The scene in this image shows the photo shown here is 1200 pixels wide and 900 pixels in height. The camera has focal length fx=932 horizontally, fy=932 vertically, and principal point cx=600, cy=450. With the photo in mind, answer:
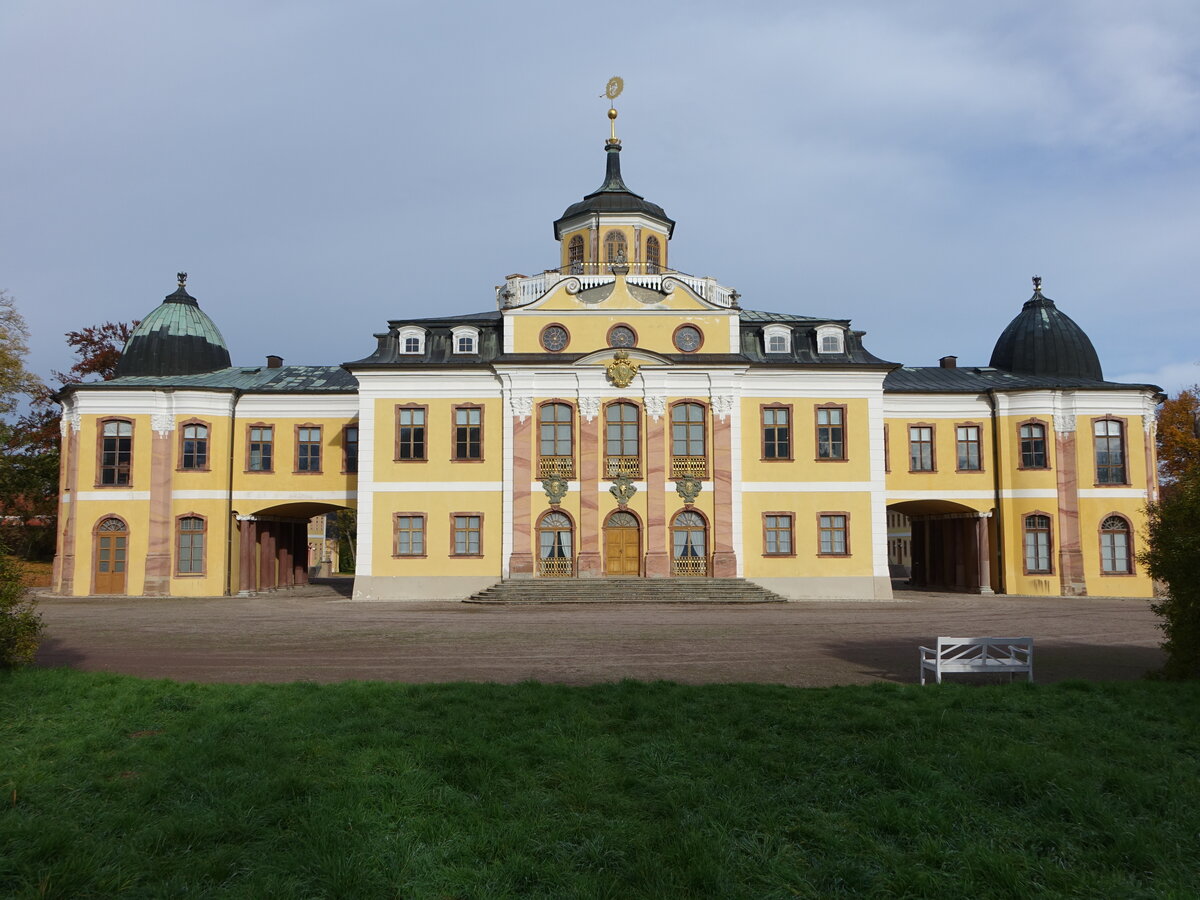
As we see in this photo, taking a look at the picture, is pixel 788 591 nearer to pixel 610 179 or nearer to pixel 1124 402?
pixel 1124 402

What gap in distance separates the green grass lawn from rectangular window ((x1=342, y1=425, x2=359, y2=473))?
27.0 metres

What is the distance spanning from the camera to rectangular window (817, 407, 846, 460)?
3472 centimetres

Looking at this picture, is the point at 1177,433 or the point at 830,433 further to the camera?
the point at 1177,433

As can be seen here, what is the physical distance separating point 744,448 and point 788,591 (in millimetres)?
5456

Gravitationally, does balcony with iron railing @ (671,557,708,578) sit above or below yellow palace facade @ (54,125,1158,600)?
below

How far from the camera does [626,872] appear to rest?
18.4 ft

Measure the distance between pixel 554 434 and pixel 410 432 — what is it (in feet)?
17.7

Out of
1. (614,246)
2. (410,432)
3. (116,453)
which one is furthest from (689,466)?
(116,453)

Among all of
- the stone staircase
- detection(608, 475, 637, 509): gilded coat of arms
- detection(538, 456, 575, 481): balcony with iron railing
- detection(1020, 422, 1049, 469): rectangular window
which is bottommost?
the stone staircase

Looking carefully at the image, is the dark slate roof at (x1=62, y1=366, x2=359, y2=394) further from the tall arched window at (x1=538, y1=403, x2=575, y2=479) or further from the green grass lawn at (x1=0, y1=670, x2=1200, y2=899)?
the green grass lawn at (x1=0, y1=670, x2=1200, y2=899)

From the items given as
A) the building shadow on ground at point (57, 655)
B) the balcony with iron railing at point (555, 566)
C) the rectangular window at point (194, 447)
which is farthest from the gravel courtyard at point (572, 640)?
the rectangular window at point (194, 447)

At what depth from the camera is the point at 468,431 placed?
3475 cm

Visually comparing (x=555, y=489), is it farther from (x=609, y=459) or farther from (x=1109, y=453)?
(x=1109, y=453)

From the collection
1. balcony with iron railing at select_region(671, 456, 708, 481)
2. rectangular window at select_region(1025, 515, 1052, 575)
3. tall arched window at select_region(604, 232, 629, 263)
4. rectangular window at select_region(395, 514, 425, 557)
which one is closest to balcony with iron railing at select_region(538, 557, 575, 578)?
rectangular window at select_region(395, 514, 425, 557)
